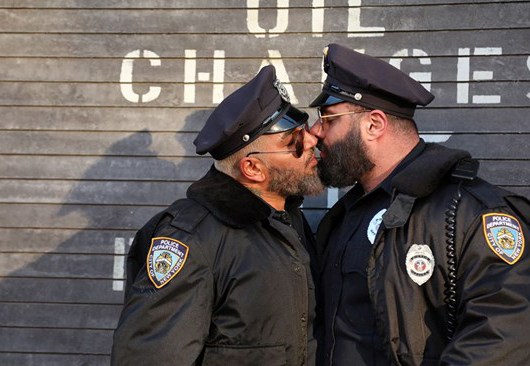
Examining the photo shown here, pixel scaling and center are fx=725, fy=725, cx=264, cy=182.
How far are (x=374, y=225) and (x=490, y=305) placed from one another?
0.68 metres

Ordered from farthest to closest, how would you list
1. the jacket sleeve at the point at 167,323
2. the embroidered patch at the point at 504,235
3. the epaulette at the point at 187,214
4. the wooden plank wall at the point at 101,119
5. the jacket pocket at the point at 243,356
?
the wooden plank wall at the point at 101,119, the epaulette at the point at 187,214, the jacket pocket at the point at 243,356, the jacket sleeve at the point at 167,323, the embroidered patch at the point at 504,235

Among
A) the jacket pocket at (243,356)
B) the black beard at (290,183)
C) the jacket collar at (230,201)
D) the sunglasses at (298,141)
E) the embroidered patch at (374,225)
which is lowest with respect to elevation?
the jacket pocket at (243,356)

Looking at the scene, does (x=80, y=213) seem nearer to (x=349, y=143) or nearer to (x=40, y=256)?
(x=40, y=256)

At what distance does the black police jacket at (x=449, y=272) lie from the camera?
2496mm

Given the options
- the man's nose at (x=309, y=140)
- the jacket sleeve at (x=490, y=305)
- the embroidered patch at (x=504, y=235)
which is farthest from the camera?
the man's nose at (x=309, y=140)

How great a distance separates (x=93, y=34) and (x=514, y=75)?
255 centimetres

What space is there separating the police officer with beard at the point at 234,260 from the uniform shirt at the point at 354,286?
0.38 feet

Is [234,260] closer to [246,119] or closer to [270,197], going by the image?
[270,197]

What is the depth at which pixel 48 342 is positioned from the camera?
4555mm

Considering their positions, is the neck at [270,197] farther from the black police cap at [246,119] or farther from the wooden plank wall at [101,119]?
the wooden plank wall at [101,119]

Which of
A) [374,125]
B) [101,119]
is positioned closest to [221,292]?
[374,125]

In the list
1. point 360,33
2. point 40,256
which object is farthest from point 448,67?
point 40,256

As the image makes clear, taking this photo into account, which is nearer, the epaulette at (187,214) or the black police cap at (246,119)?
the epaulette at (187,214)

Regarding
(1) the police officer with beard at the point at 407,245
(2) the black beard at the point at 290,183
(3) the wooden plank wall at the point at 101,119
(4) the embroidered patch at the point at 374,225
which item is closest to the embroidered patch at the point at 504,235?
(1) the police officer with beard at the point at 407,245
